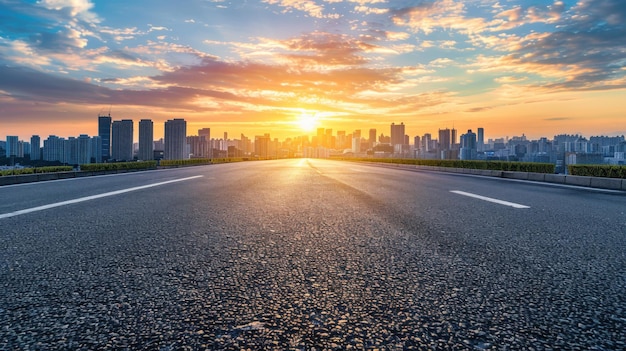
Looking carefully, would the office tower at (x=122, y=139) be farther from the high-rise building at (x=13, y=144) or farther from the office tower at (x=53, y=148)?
the high-rise building at (x=13, y=144)

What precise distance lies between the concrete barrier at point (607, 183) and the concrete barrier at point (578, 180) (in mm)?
179

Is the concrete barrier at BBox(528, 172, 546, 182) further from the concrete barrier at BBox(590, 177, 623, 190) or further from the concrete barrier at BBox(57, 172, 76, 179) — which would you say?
the concrete barrier at BBox(57, 172, 76, 179)

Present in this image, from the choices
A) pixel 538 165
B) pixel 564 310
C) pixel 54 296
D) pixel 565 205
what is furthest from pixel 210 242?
pixel 538 165

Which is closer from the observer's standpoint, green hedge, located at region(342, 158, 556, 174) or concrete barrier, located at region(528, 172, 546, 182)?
concrete barrier, located at region(528, 172, 546, 182)

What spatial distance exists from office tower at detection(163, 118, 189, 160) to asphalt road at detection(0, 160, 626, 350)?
357 ft

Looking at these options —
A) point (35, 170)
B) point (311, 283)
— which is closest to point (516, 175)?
point (311, 283)

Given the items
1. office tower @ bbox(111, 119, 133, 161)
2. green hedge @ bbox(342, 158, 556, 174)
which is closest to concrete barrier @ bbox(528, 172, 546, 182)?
green hedge @ bbox(342, 158, 556, 174)

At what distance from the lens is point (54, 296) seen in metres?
2.40

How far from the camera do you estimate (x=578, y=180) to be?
14.5 metres

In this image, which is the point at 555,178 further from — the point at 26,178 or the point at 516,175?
the point at 26,178

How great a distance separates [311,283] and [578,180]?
15.4 m

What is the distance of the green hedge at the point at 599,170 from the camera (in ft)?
48.2

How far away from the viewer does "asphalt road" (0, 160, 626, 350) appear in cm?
186

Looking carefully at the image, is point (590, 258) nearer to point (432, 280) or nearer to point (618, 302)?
point (618, 302)
